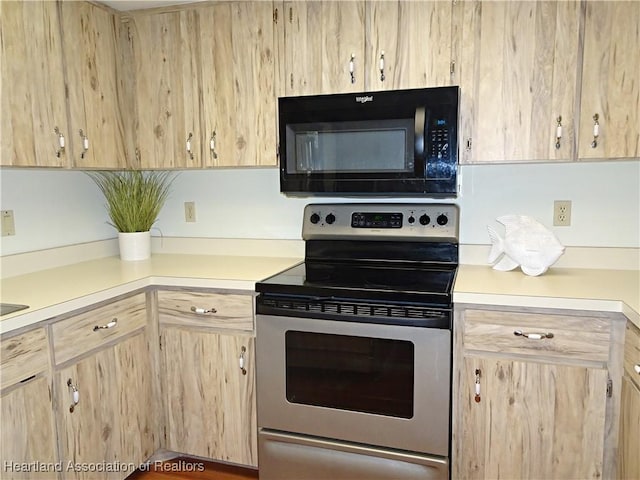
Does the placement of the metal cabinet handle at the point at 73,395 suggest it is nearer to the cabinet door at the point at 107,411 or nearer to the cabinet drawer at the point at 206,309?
the cabinet door at the point at 107,411

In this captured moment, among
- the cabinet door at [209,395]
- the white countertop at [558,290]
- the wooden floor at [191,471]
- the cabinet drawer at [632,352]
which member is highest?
the white countertop at [558,290]

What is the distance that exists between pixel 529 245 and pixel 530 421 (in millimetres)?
665

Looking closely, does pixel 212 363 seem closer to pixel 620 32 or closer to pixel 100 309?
pixel 100 309

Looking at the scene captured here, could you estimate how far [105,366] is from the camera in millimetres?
1885

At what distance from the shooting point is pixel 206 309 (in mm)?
2051

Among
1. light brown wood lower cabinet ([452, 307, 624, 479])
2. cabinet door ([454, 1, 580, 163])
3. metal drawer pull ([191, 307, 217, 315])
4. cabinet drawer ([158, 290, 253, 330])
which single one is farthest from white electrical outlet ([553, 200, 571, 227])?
metal drawer pull ([191, 307, 217, 315])

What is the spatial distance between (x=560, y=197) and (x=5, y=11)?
7.53 ft

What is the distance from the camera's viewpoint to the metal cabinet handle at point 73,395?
5.63ft

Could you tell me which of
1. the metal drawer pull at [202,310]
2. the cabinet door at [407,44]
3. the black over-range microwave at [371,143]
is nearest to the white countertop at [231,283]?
the metal drawer pull at [202,310]

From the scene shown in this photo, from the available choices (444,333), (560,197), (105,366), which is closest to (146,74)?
(105,366)

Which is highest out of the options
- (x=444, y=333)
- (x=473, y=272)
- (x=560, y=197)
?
(x=560, y=197)

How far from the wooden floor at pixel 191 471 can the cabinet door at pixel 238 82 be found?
4.59 ft

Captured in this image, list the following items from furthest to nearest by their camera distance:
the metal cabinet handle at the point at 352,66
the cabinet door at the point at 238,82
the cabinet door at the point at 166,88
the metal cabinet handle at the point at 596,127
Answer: the cabinet door at the point at 166,88 < the cabinet door at the point at 238,82 < the metal cabinet handle at the point at 352,66 < the metal cabinet handle at the point at 596,127

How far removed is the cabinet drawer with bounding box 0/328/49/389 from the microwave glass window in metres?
1.14
